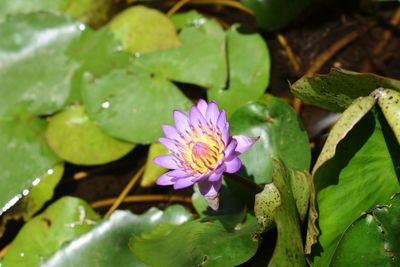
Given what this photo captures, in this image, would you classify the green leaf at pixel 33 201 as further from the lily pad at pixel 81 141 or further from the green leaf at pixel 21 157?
the lily pad at pixel 81 141

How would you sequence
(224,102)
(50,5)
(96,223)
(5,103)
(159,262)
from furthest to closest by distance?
1. (50,5)
2. (5,103)
3. (224,102)
4. (96,223)
5. (159,262)

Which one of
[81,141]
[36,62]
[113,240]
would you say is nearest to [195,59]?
[81,141]

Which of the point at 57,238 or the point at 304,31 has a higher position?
the point at 304,31

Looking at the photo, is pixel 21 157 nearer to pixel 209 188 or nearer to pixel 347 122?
pixel 209 188

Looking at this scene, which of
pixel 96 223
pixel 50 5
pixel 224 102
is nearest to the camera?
pixel 96 223

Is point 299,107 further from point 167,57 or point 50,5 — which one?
point 50,5

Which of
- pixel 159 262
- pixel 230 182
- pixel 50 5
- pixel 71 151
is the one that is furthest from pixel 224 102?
pixel 50 5

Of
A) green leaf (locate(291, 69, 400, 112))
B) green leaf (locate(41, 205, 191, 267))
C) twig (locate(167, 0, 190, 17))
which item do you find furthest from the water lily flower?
twig (locate(167, 0, 190, 17))

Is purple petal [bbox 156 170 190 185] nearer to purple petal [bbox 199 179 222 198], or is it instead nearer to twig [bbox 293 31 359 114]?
purple petal [bbox 199 179 222 198]
